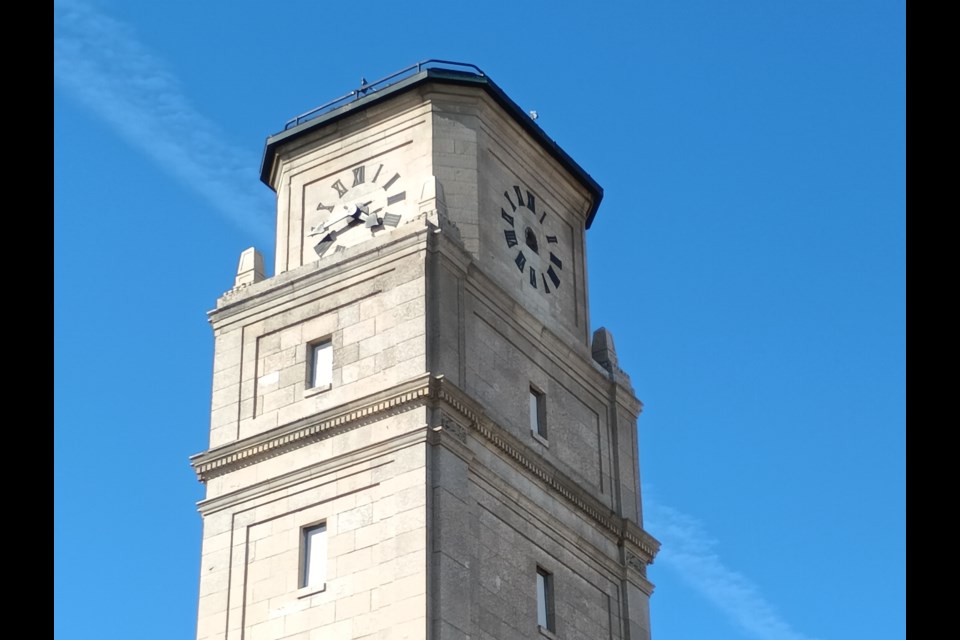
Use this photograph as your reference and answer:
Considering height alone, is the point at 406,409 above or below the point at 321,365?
below

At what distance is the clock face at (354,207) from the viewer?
1809 inches

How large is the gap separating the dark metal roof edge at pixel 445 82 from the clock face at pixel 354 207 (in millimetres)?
2039

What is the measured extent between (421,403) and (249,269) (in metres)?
9.76

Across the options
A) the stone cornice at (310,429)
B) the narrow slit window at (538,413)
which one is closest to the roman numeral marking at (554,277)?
the narrow slit window at (538,413)

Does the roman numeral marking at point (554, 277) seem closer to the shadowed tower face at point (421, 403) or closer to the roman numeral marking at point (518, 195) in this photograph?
the shadowed tower face at point (421, 403)

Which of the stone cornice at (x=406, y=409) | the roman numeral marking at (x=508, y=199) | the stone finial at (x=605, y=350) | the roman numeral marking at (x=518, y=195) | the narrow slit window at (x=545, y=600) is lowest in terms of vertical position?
the narrow slit window at (x=545, y=600)

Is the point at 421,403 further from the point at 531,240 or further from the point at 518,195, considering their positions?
the point at 518,195

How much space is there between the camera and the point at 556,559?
138 feet

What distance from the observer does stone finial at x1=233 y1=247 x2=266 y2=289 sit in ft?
152

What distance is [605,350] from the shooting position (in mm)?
48938

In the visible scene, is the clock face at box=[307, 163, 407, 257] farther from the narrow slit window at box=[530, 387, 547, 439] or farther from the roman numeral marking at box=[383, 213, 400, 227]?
the narrow slit window at box=[530, 387, 547, 439]

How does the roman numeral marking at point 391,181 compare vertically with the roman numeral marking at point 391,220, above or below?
above

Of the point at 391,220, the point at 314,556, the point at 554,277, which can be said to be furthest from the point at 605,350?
the point at 314,556
